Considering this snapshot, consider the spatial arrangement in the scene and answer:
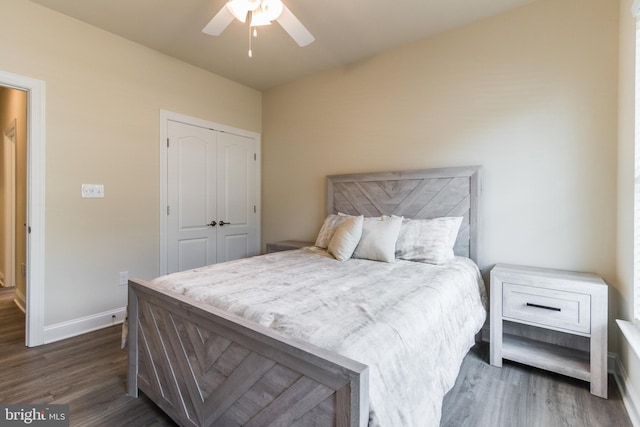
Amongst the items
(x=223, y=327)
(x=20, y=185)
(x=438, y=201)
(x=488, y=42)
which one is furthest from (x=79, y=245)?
(x=488, y=42)

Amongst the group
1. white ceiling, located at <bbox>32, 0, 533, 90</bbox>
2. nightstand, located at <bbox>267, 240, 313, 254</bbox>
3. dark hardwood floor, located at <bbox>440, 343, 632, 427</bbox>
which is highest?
white ceiling, located at <bbox>32, 0, 533, 90</bbox>

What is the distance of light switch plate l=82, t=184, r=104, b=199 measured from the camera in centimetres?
267

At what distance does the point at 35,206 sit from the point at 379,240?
2.80 meters

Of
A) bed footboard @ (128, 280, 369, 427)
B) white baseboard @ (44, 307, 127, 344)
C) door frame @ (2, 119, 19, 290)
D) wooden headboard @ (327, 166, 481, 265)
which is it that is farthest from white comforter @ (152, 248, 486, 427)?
door frame @ (2, 119, 19, 290)

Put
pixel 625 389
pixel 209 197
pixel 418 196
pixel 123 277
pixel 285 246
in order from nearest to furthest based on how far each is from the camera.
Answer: pixel 625 389
pixel 418 196
pixel 123 277
pixel 285 246
pixel 209 197

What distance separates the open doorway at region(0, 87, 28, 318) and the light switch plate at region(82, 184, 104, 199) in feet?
3.52

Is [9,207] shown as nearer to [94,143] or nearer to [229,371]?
[94,143]

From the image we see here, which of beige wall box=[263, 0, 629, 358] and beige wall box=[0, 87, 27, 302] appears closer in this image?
beige wall box=[263, 0, 629, 358]

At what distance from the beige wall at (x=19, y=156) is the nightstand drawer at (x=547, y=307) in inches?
175

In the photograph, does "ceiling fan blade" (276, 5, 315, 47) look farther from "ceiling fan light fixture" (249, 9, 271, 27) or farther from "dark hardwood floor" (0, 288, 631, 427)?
"dark hardwood floor" (0, 288, 631, 427)

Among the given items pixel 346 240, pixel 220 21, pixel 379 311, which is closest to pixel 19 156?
pixel 220 21

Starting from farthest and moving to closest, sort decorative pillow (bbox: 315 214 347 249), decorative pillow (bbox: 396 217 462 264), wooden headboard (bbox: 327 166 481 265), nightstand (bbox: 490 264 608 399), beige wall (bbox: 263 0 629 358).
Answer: decorative pillow (bbox: 315 214 347 249), wooden headboard (bbox: 327 166 481 265), decorative pillow (bbox: 396 217 462 264), beige wall (bbox: 263 0 629 358), nightstand (bbox: 490 264 608 399)

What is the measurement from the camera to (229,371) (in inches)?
48.6

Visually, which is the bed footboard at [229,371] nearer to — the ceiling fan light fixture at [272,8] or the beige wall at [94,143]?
the beige wall at [94,143]
